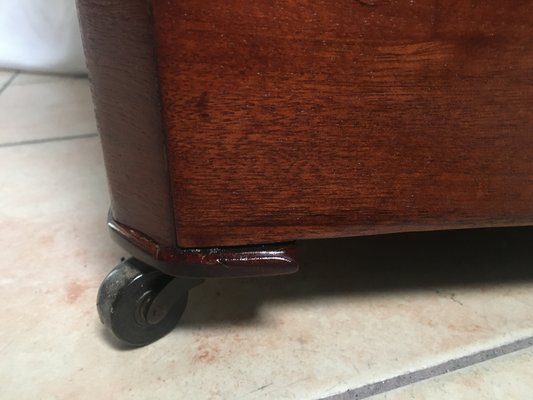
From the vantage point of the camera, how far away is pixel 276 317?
597 mm

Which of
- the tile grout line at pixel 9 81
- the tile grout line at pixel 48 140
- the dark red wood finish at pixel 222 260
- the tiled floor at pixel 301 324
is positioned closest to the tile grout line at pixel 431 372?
the tiled floor at pixel 301 324

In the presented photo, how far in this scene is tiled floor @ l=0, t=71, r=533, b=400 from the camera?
0.52 m

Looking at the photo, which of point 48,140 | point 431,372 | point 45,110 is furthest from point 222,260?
point 45,110

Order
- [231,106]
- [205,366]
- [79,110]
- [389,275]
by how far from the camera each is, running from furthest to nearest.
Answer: [79,110] → [389,275] → [205,366] → [231,106]

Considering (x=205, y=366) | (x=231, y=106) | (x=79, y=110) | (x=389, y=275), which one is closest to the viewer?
(x=231, y=106)

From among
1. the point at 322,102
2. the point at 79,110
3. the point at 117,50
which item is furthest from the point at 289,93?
the point at 79,110

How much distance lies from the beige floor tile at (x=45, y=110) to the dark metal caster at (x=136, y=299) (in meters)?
0.68

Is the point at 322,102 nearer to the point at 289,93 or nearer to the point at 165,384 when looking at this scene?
the point at 289,93

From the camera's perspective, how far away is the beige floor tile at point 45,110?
1139 millimetres

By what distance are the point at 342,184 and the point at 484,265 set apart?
315 mm

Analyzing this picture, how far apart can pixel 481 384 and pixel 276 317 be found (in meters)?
0.21

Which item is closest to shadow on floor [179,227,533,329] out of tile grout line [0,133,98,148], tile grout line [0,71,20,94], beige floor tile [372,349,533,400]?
beige floor tile [372,349,533,400]

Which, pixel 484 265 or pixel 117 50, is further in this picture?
pixel 484 265

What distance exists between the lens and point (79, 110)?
4.12 ft
